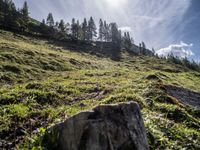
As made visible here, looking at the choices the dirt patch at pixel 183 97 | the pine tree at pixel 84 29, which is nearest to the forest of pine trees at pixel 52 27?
the pine tree at pixel 84 29

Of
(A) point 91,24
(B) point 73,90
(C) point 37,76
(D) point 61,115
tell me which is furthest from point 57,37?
(D) point 61,115

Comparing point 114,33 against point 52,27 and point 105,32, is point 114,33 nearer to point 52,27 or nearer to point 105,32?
point 105,32

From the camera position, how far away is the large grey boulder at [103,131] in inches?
309

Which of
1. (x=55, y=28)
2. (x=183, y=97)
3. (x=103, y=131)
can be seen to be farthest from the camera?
(x=55, y=28)

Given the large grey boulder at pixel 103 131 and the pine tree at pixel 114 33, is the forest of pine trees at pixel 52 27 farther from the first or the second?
the large grey boulder at pixel 103 131

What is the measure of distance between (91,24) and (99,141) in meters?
163

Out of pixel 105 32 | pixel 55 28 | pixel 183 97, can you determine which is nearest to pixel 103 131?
pixel 183 97

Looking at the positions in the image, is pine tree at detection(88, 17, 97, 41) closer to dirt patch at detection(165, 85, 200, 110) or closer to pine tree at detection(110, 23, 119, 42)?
pine tree at detection(110, 23, 119, 42)

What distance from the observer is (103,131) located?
311 inches

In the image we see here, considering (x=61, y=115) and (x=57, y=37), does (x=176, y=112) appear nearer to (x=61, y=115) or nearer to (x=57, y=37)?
(x=61, y=115)

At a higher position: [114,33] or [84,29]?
[114,33]

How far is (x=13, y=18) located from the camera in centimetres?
11019

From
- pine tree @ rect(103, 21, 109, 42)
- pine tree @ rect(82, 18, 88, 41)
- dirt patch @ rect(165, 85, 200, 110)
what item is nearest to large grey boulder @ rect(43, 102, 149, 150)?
dirt patch @ rect(165, 85, 200, 110)

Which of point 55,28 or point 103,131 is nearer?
point 103,131
